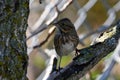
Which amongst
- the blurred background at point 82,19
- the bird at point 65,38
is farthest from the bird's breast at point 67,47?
the blurred background at point 82,19

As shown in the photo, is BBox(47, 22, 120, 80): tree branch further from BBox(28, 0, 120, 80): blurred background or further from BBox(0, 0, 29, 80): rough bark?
BBox(28, 0, 120, 80): blurred background

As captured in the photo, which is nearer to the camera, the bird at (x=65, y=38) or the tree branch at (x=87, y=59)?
the tree branch at (x=87, y=59)

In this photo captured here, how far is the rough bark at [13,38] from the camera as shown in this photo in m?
1.45

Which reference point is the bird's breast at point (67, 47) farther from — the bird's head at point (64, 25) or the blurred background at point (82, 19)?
the blurred background at point (82, 19)

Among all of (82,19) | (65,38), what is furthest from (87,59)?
(82,19)

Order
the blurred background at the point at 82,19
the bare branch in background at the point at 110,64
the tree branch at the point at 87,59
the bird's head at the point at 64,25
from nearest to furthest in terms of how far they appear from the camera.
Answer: the tree branch at the point at 87,59, the bird's head at the point at 64,25, the bare branch in background at the point at 110,64, the blurred background at the point at 82,19

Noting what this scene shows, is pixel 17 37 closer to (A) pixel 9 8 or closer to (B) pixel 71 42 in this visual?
(A) pixel 9 8

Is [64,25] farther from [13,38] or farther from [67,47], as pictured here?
[13,38]

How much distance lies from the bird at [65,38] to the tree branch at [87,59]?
0.25 metres

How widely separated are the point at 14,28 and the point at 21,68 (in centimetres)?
13

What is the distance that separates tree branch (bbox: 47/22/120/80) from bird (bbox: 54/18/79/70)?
251 mm

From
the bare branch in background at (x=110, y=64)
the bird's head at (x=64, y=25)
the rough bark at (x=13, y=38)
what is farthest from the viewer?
the bare branch in background at (x=110, y=64)

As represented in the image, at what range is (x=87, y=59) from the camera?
5.60 ft

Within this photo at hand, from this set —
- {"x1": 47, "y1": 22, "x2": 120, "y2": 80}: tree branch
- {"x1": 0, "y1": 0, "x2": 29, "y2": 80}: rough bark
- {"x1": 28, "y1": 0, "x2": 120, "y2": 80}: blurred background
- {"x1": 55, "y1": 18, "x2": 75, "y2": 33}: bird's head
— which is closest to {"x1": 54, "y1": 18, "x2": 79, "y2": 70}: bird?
{"x1": 55, "y1": 18, "x2": 75, "y2": 33}: bird's head
